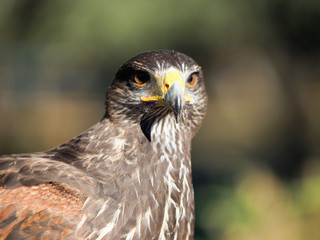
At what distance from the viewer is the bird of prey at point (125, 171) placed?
2549 mm

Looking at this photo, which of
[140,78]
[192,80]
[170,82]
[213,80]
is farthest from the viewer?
[213,80]

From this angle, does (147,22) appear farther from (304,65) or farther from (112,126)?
(112,126)

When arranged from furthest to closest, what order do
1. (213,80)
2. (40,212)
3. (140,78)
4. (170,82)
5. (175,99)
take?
(213,80) → (140,78) → (170,82) → (175,99) → (40,212)

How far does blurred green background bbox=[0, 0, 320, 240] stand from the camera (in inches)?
226

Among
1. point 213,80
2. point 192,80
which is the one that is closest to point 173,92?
point 192,80

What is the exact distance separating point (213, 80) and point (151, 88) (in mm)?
15083

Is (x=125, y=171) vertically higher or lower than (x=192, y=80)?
lower

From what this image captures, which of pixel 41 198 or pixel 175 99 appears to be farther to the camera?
pixel 175 99

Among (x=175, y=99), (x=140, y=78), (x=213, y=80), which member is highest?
(x=140, y=78)

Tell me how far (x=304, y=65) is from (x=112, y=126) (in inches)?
326

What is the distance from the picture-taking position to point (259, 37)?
35.9ft

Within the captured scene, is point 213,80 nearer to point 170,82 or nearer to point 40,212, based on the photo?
point 170,82

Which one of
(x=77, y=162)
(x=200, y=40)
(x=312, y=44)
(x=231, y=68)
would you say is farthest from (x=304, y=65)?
(x=77, y=162)

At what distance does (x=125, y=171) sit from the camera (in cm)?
284
